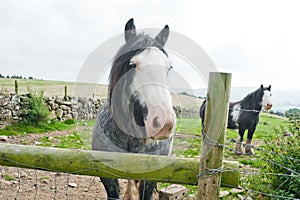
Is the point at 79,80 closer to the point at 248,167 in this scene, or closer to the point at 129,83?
the point at 129,83

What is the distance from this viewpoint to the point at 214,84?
4.88ft

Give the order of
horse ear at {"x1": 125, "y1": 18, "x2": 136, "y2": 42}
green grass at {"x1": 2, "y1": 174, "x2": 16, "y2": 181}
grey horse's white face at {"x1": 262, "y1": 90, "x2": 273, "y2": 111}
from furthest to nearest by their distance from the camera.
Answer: grey horse's white face at {"x1": 262, "y1": 90, "x2": 273, "y2": 111} → green grass at {"x1": 2, "y1": 174, "x2": 16, "y2": 181} → horse ear at {"x1": 125, "y1": 18, "x2": 136, "y2": 42}

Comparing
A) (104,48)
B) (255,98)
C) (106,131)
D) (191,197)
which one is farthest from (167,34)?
(255,98)

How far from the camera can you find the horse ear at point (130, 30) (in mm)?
2180

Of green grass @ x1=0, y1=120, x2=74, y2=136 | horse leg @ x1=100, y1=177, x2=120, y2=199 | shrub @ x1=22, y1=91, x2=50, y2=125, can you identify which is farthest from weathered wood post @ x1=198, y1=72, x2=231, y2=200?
shrub @ x1=22, y1=91, x2=50, y2=125

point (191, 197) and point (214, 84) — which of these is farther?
point (191, 197)

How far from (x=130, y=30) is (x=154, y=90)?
0.76m

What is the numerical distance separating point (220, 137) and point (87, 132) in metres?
1.50

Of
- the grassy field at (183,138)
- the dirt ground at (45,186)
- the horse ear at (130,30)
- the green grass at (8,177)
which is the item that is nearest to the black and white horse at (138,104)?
the horse ear at (130,30)

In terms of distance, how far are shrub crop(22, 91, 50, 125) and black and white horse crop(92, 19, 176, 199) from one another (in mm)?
6457

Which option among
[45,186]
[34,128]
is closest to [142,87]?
[45,186]

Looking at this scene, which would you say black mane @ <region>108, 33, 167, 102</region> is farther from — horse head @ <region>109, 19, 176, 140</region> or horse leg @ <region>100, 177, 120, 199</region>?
horse leg @ <region>100, 177, 120, 199</region>

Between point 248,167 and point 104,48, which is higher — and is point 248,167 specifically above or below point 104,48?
below

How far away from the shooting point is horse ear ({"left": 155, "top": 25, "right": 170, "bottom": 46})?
225 cm
